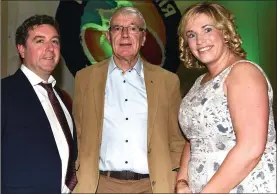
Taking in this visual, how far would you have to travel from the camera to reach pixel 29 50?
7.98 ft

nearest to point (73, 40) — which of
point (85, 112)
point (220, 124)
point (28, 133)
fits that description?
point (85, 112)

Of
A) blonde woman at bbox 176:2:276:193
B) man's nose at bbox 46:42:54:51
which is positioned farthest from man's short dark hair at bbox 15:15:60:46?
blonde woman at bbox 176:2:276:193

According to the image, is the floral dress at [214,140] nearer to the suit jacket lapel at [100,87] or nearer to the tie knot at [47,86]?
the suit jacket lapel at [100,87]

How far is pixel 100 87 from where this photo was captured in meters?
2.65

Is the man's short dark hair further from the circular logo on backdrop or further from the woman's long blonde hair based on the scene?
the circular logo on backdrop

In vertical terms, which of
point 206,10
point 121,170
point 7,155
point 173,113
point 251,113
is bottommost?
point 121,170

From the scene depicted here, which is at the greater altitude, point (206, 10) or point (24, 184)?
point (206, 10)

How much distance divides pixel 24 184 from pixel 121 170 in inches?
26.2

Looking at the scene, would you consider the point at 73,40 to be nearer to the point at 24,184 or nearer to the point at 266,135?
the point at 24,184

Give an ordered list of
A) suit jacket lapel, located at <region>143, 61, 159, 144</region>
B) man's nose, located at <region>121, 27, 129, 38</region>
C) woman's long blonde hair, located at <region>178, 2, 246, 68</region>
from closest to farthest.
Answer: woman's long blonde hair, located at <region>178, 2, 246, 68</region> < suit jacket lapel, located at <region>143, 61, 159, 144</region> < man's nose, located at <region>121, 27, 129, 38</region>

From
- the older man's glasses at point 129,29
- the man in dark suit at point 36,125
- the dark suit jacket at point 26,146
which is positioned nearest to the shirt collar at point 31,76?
the man in dark suit at point 36,125

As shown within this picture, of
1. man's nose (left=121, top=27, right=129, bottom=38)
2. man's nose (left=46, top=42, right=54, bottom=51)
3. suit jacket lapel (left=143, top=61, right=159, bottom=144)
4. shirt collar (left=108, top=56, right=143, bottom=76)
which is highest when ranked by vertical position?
man's nose (left=121, top=27, right=129, bottom=38)

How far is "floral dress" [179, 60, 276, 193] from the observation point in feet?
5.82

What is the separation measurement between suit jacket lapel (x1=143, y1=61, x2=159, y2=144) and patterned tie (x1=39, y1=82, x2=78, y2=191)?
1.64 feet
